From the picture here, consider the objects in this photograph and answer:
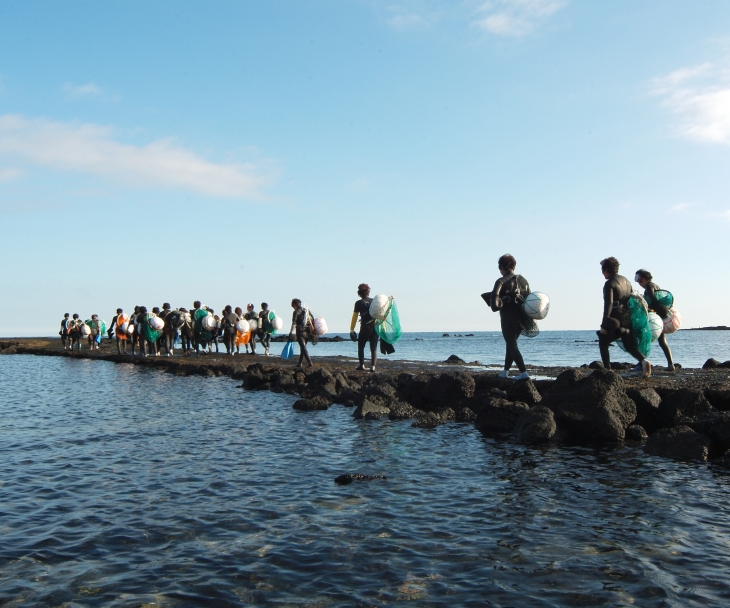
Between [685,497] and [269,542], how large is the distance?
16.3 feet

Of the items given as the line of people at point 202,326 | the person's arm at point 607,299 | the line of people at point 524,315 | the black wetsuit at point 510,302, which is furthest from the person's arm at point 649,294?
the line of people at point 202,326

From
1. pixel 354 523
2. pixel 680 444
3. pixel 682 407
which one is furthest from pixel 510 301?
pixel 354 523

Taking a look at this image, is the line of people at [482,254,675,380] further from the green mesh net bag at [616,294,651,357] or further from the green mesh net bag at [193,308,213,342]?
the green mesh net bag at [193,308,213,342]

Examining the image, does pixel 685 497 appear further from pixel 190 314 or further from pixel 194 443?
pixel 190 314

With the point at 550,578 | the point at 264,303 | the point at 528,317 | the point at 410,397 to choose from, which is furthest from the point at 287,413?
the point at 264,303

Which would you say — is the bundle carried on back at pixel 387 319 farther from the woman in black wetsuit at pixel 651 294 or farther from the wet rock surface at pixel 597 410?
the wet rock surface at pixel 597 410

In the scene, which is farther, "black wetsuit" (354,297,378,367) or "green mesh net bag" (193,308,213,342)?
"green mesh net bag" (193,308,213,342)

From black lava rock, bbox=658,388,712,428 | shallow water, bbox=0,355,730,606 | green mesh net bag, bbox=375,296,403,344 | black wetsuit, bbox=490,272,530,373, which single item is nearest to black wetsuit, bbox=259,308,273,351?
green mesh net bag, bbox=375,296,403,344

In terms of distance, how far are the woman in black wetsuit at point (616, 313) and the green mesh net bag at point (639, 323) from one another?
8 centimetres

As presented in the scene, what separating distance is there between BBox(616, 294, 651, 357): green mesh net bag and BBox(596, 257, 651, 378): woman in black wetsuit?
78mm

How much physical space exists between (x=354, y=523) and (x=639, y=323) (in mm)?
9364

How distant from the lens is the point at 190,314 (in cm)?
3419

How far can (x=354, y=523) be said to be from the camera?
6914mm

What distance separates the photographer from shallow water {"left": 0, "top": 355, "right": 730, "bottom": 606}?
5293 millimetres
